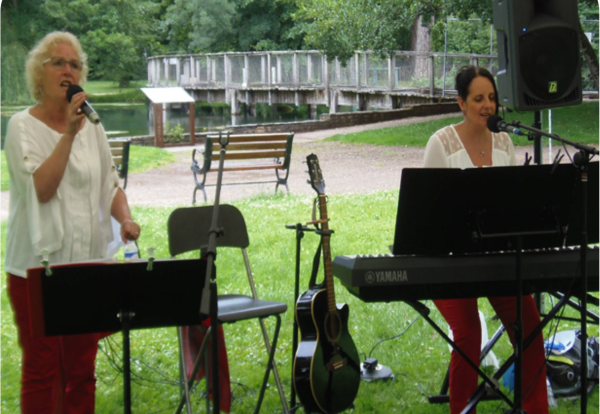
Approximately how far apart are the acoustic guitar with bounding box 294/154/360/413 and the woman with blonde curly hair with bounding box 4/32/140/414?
880mm

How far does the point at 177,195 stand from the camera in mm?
10148

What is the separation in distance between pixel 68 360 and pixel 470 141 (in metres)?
1.89

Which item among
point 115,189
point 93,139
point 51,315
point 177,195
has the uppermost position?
point 93,139

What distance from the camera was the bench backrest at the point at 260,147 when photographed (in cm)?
958

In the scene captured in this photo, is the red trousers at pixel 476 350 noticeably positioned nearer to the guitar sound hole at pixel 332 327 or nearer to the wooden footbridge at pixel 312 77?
the guitar sound hole at pixel 332 327

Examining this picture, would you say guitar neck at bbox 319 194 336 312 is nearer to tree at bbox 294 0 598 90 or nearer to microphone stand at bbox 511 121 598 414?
microphone stand at bbox 511 121 598 414

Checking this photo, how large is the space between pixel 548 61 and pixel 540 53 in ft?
0.22

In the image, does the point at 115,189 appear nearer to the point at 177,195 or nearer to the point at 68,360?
the point at 68,360

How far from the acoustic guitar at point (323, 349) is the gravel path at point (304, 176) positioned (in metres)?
5.20

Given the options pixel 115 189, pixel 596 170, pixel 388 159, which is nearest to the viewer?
pixel 596 170

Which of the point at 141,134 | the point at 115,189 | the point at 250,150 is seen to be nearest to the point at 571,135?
the point at 250,150

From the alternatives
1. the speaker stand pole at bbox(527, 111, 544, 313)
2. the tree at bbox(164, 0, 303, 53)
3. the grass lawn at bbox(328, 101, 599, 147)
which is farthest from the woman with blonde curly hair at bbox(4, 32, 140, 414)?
the grass lawn at bbox(328, 101, 599, 147)

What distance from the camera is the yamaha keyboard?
3000mm

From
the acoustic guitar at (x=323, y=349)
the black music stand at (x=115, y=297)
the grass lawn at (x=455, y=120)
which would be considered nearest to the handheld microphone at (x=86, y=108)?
the black music stand at (x=115, y=297)
